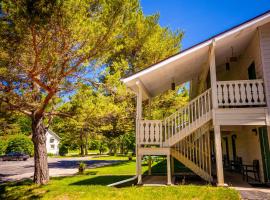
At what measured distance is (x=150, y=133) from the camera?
31.9 ft

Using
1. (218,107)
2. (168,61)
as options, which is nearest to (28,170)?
(168,61)

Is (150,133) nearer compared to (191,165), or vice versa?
(150,133)

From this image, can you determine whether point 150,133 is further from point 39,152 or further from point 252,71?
point 39,152

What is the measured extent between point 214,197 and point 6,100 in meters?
8.63

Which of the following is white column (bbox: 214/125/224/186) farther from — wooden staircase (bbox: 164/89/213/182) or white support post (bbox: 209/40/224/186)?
wooden staircase (bbox: 164/89/213/182)

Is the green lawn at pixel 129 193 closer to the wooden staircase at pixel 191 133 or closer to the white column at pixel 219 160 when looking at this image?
the white column at pixel 219 160

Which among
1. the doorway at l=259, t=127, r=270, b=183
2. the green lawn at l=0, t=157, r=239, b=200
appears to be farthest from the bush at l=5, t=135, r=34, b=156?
the doorway at l=259, t=127, r=270, b=183

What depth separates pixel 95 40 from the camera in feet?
33.5

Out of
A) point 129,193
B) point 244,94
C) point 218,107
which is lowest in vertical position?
point 129,193

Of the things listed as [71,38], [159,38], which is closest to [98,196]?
[71,38]

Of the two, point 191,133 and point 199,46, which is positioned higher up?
point 199,46

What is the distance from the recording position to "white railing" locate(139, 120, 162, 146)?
962 cm

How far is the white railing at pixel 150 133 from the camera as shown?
9.62 m

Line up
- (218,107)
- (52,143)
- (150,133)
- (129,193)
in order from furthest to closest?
1. (52,143)
2. (150,133)
3. (218,107)
4. (129,193)
